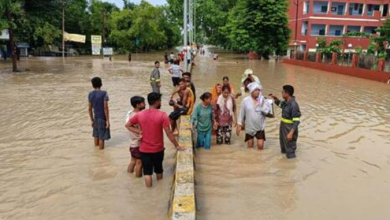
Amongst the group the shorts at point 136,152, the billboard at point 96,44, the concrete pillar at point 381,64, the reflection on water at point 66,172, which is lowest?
the reflection on water at point 66,172

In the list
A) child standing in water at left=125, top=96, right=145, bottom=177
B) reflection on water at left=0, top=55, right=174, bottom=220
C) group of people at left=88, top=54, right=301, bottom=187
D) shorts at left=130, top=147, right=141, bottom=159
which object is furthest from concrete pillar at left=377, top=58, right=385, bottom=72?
shorts at left=130, top=147, right=141, bottom=159

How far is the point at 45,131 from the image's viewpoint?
929cm

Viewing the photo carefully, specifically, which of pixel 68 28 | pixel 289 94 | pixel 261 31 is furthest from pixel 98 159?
pixel 68 28

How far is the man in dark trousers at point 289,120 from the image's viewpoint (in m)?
6.61

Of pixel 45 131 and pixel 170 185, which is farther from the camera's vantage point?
pixel 45 131

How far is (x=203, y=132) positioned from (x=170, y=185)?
1837 mm

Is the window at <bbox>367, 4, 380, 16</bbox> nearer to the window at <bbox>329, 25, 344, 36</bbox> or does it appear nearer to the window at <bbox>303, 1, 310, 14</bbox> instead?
the window at <bbox>329, 25, 344, 36</bbox>

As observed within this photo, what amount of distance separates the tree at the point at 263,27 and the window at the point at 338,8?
7.27 m

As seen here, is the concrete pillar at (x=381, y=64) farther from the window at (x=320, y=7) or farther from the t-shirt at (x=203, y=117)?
the window at (x=320, y=7)

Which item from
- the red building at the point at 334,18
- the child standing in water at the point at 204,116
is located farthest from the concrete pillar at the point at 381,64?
the red building at the point at 334,18

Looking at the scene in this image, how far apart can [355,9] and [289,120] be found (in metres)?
50.3

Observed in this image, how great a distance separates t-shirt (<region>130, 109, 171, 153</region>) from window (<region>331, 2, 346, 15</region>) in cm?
5021

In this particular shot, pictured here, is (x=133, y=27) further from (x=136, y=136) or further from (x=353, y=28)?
(x=136, y=136)

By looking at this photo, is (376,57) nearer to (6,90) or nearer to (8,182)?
(6,90)
